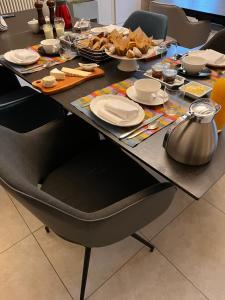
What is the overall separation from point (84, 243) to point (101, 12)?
13.5 ft

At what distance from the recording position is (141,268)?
1.19m

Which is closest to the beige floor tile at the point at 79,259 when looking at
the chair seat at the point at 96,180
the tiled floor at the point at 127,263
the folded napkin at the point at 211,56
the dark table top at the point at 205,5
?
the tiled floor at the point at 127,263

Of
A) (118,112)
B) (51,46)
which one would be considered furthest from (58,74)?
(118,112)

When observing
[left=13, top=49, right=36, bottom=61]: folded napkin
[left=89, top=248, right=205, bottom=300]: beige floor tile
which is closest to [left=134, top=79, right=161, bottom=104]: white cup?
[left=13, top=49, right=36, bottom=61]: folded napkin

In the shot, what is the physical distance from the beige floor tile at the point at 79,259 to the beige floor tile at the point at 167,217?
105 mm

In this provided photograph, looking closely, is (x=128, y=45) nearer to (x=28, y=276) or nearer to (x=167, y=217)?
(x=167, y=217)

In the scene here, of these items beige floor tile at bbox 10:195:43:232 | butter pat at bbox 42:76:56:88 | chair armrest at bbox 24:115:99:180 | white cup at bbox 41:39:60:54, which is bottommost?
beige floor tile at bbox 10:195:43:232

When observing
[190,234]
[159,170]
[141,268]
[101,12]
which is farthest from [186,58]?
[101,12]

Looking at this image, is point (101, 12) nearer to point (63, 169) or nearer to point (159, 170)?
point (63, 169)

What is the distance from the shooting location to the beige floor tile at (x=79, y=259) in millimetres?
1146

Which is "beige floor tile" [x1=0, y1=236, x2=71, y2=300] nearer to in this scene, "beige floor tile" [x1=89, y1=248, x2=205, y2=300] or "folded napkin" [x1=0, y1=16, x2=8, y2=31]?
"beige floor tile" [x1=89, y1=248, x2=205, y2=300]

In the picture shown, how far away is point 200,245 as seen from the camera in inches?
49.8

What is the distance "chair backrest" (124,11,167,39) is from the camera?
69.4 inches

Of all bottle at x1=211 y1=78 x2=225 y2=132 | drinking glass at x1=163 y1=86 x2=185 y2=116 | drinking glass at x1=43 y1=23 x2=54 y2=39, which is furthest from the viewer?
drinking glass at x1=43 y1=23 x2=54 y2=39
